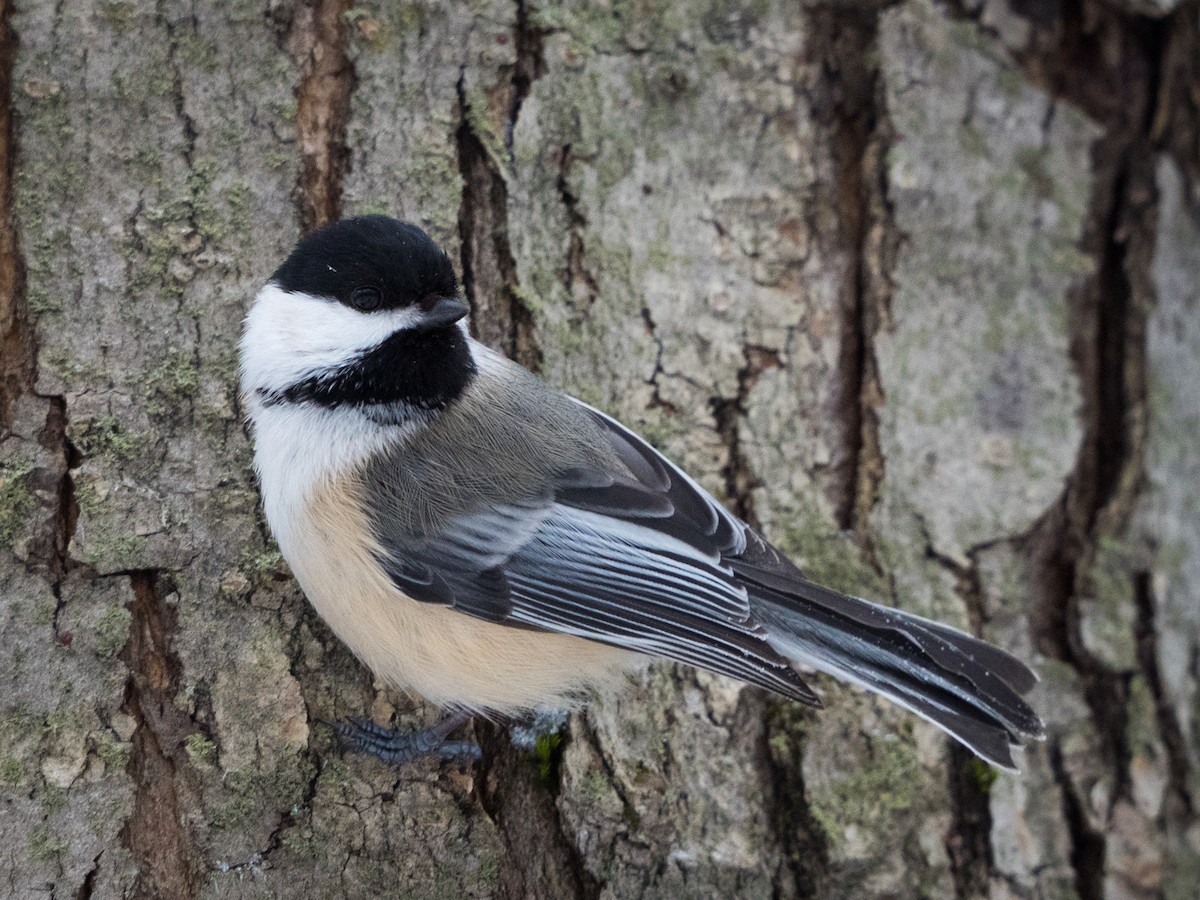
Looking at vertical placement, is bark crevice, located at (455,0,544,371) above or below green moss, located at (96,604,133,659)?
above

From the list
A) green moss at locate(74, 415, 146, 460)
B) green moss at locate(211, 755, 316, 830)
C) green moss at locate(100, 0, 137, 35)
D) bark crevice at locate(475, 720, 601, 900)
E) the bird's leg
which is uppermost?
green moss at locate(100, 0, 137, 35)

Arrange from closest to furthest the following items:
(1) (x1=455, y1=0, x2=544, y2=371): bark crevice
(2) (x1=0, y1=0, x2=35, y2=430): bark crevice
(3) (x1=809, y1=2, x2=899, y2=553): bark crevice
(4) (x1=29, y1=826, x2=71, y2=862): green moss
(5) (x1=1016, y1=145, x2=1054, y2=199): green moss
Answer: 1. (4) (x1=29, y1=826, x2=71, y2=862): green moss
2. (2) (x1=0, y1=0, x2=35, y2=430): bark crevice
3. (1) (x1=455, y1=0, x2=544, y2=371): bark crevice
4. (3) (x1=809, y1=2, x2=899, y2=553): bark crevice
5. (5) (x1=1016, y1=145, x2=1054, y2=199): green moss

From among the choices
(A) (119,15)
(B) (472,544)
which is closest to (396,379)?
(B) (472,544)

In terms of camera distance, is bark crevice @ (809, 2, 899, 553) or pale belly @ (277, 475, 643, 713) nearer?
pale belly @ (277, 475, 643, 713)

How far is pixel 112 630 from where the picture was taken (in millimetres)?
1500

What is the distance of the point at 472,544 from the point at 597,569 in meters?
0.19

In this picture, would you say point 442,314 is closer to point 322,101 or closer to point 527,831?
point 322,101

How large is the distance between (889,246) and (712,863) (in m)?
1.08

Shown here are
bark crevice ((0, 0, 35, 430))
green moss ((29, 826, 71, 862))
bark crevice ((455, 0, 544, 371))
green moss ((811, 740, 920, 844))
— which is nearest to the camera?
green moss ((29, 826, 71, 862))

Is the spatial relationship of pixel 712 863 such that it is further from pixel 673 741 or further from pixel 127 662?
pixel 127 662

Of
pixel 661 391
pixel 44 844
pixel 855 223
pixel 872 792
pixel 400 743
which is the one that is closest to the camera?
pixel 44 844

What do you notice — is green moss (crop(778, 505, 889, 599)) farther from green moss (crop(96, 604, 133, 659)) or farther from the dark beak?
green moss (crop(96, 604, 133, 659))

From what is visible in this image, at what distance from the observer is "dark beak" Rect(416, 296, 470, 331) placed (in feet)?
5.12

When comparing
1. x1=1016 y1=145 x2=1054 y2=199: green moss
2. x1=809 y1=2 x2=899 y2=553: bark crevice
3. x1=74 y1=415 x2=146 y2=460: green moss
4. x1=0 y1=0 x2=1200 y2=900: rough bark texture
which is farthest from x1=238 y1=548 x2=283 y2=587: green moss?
x1=1016 y1=145 x2=1054 y2=199: green moss
